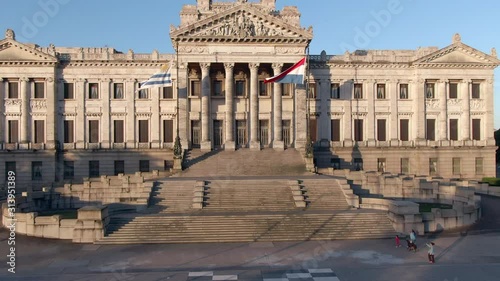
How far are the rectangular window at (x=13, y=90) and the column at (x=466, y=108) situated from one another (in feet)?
198

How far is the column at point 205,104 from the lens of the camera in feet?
174

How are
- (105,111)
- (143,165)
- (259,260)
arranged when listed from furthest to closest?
(105,111)
(143,165)
(259,260)

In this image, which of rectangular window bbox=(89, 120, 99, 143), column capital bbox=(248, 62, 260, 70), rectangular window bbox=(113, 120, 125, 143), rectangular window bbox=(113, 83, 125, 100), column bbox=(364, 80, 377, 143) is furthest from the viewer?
column bbox=(364, 80, 377, 143)

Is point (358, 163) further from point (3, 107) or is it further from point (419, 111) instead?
point (3, 107)

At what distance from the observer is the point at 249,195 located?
3675 cm

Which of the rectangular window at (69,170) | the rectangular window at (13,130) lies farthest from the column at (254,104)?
the rectangular window at (13,130)

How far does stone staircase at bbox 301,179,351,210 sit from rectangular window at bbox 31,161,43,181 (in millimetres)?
36268

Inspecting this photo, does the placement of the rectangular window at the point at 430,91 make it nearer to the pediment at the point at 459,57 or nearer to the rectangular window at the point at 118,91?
the pediment at the point at 459,57

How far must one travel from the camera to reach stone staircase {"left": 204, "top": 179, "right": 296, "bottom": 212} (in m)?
35.1

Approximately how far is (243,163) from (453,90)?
3379 centimetres

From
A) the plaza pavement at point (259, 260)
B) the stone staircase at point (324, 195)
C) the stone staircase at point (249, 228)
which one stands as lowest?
the plaza pavement at point (259, 260)

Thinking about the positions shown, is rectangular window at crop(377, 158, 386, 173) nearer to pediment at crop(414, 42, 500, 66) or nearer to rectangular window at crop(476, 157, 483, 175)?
rectangular window at crop(476, 157, 483, 175)

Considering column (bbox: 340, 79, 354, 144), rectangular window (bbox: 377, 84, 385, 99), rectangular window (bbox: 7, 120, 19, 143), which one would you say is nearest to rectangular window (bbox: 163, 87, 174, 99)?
rectangular window (bbox: 7, 120, 19, 143)

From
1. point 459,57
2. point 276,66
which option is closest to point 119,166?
point 276,66
